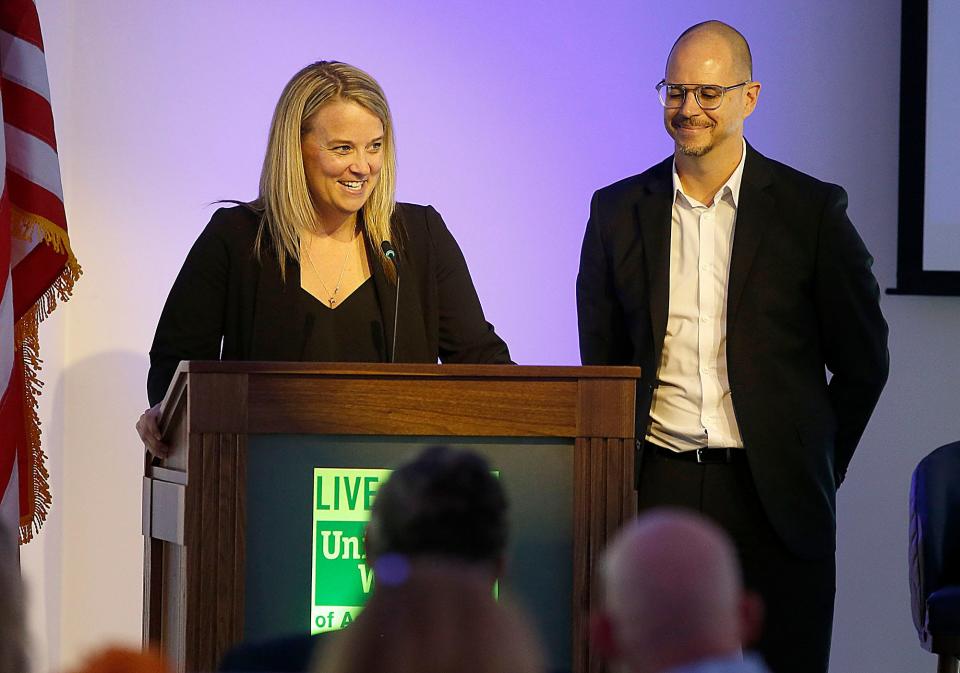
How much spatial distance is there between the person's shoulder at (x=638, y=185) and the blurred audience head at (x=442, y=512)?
2.39 metres

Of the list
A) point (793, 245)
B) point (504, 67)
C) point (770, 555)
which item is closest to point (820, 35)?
point (504, 67)

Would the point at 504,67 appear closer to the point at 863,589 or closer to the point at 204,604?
the point at 863,589

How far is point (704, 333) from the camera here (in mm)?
3641

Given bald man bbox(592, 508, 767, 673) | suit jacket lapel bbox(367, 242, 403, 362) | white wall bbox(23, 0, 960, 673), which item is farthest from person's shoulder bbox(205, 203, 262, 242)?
bald man bbox(592, 508, 767, 673)

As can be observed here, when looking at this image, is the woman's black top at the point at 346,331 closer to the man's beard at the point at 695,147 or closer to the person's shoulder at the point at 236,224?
the person's shoulder at the point at 236,224

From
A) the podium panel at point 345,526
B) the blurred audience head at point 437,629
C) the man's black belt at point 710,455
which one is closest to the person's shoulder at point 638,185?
the man's black belt at point 710,455

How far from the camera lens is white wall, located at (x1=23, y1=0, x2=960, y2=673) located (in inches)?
205

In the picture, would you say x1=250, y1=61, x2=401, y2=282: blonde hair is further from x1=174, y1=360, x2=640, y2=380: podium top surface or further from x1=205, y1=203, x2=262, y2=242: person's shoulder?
x1=174, y1=360, x2=640, y2=380: podium top surface

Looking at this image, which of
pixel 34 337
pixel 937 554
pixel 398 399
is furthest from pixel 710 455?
pixel 34 337

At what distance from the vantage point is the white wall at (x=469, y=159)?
17.1 feet

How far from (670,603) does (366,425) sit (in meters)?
1.42

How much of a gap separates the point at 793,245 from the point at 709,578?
2536 mm

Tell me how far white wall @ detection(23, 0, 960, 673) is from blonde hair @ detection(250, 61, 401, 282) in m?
1.90

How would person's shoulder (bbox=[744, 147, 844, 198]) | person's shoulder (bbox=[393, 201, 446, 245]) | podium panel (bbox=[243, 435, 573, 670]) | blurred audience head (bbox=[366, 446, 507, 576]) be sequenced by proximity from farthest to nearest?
1. person's shoulder (bbox=[744, 147, 844, 198])
2. person's shoulder (bbox=[393, 201, 446, 245])
3. podium panel (bbox=[243, 435, 573, 670])
4. blurred audience head (bbox=[366, 446, 507, 576])
